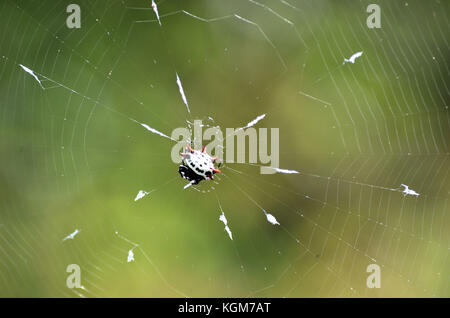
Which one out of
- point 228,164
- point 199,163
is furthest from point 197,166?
point 228,164

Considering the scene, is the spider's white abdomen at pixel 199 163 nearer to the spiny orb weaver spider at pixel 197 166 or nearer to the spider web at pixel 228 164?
the spiny orb weaver spider at pixel 197 166

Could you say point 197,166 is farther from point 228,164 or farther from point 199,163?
point 228,164

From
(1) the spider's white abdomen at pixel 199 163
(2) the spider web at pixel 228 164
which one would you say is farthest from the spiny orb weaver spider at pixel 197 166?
(2) the spider web at pixel 228 164

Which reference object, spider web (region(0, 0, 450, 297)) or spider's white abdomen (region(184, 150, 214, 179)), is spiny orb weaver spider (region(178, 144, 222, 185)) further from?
spider web (region(0, 0, 450, 297))

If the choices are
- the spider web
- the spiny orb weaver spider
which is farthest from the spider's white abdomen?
the spider web

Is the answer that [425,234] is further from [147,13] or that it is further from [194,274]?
[147,13]
